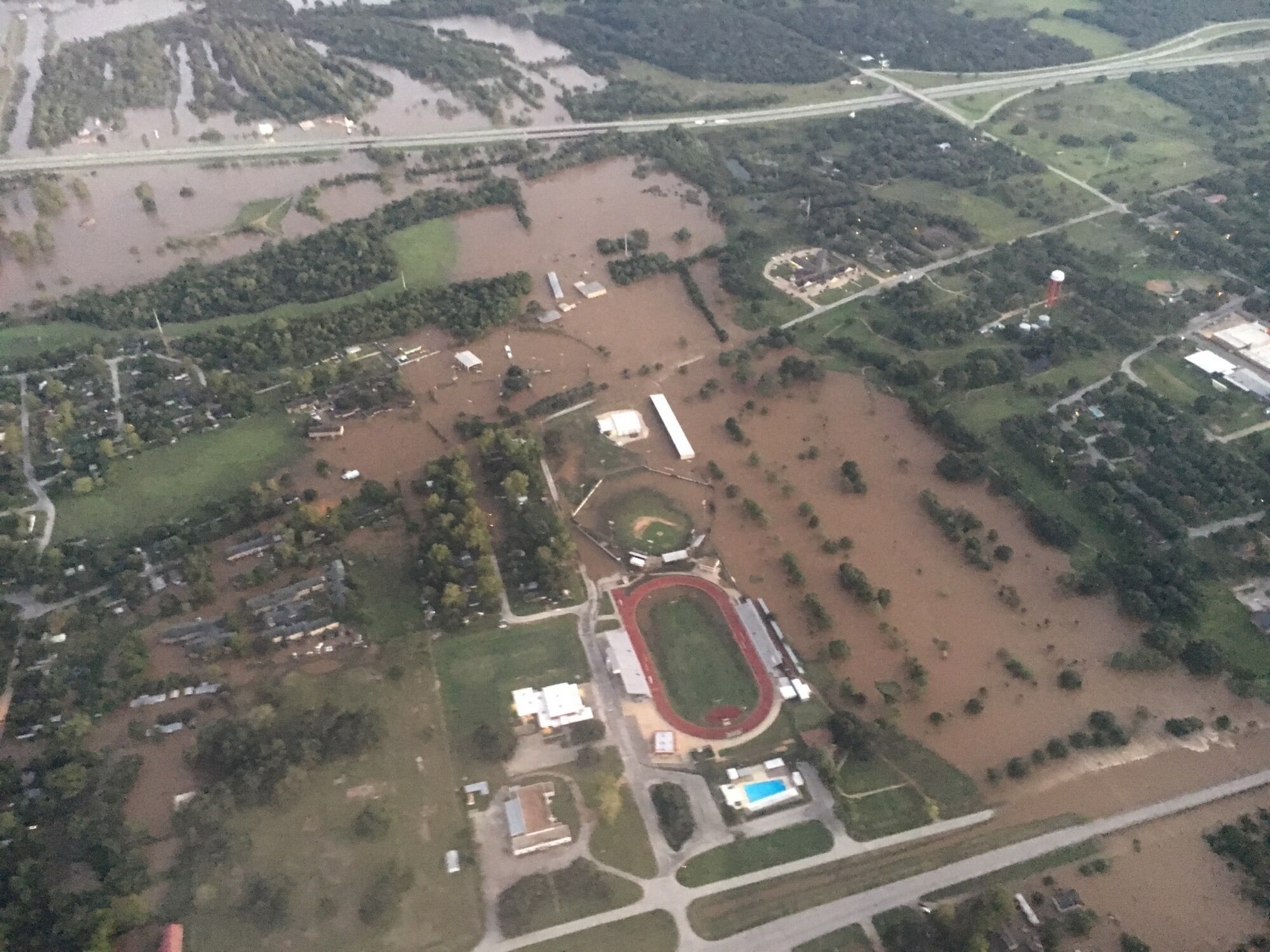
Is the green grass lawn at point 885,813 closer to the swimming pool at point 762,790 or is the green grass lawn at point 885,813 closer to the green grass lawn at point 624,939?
the swimming pool at point 762,790

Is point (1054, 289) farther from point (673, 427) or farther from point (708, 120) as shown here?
point (708, 120)

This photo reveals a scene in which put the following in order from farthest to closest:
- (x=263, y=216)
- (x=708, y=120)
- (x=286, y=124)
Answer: (x=708, y=120), (x=286, y=124), (x=263, y=216)

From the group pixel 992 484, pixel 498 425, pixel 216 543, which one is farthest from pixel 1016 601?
pixel 216 543

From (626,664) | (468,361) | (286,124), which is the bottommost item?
(626,664)

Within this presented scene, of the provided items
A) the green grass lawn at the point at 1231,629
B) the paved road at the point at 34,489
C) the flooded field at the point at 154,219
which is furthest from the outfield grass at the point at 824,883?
the flooded field at the point at 154,219

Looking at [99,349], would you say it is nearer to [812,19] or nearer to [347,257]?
[347,257]

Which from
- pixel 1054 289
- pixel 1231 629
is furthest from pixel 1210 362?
pixel 1231 629

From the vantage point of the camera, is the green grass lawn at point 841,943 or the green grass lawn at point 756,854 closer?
the green grass lawn at point 841,943
